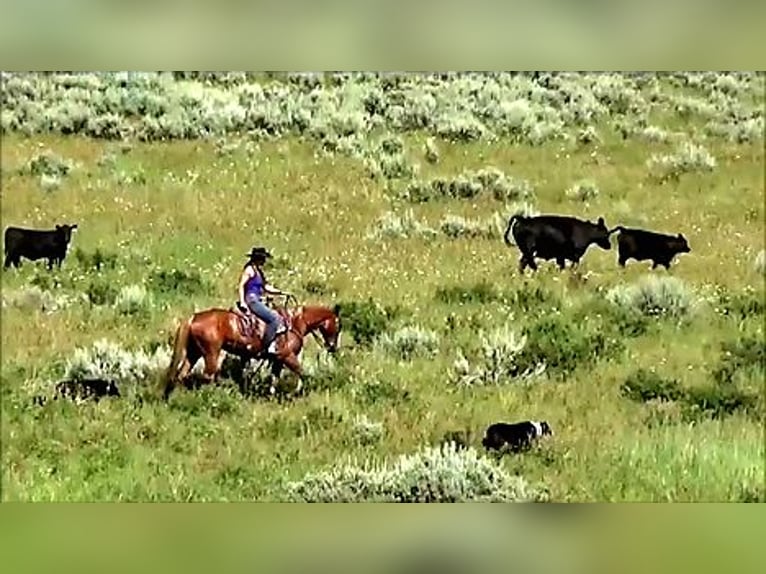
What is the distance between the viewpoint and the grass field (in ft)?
16.8

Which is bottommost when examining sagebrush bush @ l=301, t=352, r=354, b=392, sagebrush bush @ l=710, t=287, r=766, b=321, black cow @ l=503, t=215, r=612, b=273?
sagebrush bush @ l=301, t=352, r=354, b=392

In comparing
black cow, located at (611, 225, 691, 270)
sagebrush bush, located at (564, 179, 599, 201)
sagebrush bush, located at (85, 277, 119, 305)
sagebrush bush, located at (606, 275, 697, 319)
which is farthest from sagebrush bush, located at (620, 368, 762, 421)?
sagebrush bush, located at (85, 277, 119, 305)

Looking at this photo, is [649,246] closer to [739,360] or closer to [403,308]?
[739,360]

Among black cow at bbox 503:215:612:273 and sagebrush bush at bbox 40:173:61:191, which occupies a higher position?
sagebrush bush at bbox 40:173:61:191

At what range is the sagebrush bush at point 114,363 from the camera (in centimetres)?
511

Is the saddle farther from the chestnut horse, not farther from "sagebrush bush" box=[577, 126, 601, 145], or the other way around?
"sagebrush bush" box=[577, 126, 601, 145]

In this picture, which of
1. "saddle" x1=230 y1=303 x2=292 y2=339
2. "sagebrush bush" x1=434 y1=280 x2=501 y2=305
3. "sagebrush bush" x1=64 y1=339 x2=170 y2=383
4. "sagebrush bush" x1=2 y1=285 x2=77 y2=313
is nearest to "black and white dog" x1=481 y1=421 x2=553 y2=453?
"sagebrush bush" x1=434 y1=280 x2=501 y2=305

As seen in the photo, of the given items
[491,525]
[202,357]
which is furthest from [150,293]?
[491,525]

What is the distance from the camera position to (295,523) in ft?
16.7

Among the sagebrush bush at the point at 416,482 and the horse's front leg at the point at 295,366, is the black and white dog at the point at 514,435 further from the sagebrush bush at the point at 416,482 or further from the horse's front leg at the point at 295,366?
the horse's front leg at the point at 295,366

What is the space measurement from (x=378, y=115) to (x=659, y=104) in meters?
0.58

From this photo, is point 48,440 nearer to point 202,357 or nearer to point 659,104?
point 202,357

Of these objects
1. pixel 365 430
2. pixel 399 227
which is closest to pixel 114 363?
pixel 365 430

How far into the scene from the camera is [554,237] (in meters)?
5.14
